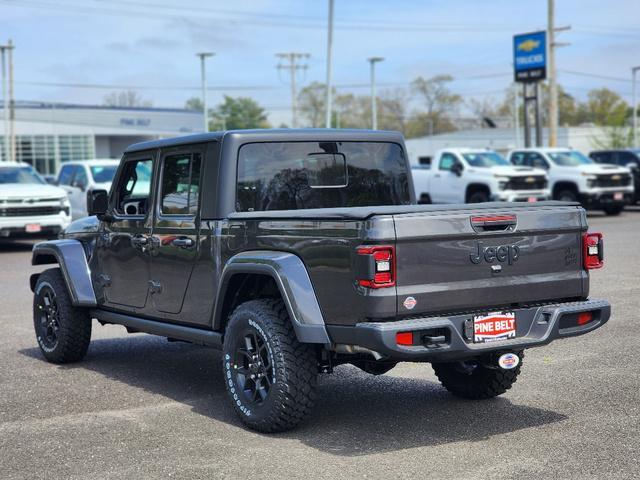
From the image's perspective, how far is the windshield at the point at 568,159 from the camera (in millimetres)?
28844

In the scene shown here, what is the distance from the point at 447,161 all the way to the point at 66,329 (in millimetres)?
20966

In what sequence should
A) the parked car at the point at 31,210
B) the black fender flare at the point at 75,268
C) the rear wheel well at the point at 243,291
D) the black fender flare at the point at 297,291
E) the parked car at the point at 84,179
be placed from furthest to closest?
1. the parked car at the point at 84,179
2. the parked car at the point at 31,210
3. the black fender flare at the point at 75,268
4. the rear wheel well at the point at 243,291
5. the black fender flare at the point at 297,291

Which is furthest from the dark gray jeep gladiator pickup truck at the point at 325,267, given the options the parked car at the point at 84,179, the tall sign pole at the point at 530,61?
the tall sign pole at the point at 530,61

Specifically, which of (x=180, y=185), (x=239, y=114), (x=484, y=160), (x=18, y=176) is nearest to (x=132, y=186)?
(x=180, y=185)

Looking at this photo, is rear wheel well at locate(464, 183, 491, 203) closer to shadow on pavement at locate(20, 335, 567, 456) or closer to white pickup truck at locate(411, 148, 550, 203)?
white pickup truck at locate(411, 148, 550, 203)

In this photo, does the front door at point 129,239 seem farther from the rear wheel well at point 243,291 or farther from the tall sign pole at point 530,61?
the tall sign pole at point 530,61

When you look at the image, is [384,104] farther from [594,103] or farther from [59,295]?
[59,295]

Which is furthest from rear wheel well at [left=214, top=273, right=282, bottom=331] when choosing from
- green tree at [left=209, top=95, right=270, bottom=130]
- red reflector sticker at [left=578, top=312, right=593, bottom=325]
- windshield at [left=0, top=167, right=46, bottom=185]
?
green tree at [left=209, top=95, right=270, bottom=130]

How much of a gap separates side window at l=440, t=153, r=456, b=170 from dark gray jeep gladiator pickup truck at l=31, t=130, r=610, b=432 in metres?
20.7

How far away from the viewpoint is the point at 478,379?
22.5 feet

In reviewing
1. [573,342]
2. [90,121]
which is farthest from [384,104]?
[573,342]

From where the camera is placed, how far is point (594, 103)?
11906cm

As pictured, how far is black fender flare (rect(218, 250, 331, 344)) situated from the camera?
A: 19.0ft

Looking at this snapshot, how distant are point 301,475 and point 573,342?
4.43 metres
